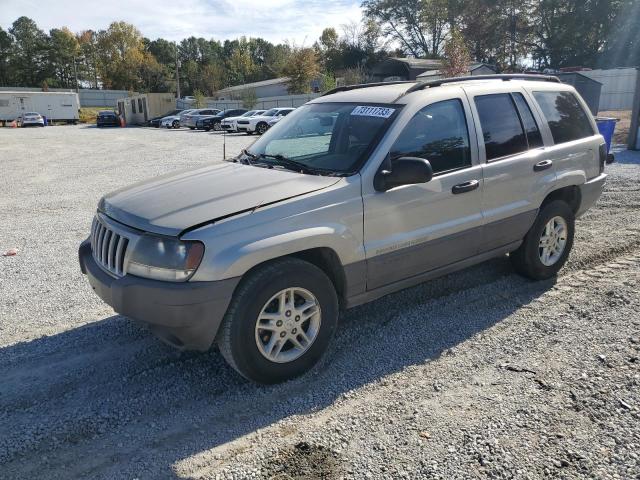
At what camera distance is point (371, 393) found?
3.39 metres

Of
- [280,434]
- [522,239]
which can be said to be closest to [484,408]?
[280,434]

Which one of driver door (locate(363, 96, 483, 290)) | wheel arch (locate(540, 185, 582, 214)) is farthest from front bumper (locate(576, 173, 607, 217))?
driver door (locate(363, 96, 483, 290))

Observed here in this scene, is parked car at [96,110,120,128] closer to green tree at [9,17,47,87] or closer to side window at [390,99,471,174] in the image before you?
side window at [390,99,471,174]

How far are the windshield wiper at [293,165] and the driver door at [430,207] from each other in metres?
0.47

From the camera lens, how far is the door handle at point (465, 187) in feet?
13.6

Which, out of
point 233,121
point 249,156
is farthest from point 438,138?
point 233,121

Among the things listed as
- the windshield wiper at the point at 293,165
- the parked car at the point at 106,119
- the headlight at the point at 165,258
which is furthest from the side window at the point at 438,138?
the parked car at the point at 106,119

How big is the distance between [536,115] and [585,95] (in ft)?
62.4

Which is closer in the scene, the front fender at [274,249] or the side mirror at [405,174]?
the front fender at [274,249]

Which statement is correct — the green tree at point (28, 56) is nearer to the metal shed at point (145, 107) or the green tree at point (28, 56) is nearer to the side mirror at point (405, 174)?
the metal shed at point (145, 107)

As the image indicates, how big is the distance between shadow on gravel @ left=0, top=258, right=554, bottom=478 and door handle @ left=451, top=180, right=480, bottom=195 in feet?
3.58

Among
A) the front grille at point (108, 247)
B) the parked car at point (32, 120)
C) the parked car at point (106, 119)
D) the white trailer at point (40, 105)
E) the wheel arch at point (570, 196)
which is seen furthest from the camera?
the white trailer at point (40, 105)

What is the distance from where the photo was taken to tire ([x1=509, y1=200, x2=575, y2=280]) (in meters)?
4.99

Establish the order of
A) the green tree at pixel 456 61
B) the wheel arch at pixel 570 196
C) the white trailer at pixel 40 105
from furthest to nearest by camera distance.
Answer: the white trailer at pixel 40 105, the green tree at pixel 456 61, the wheel arch at pixel 570 196
